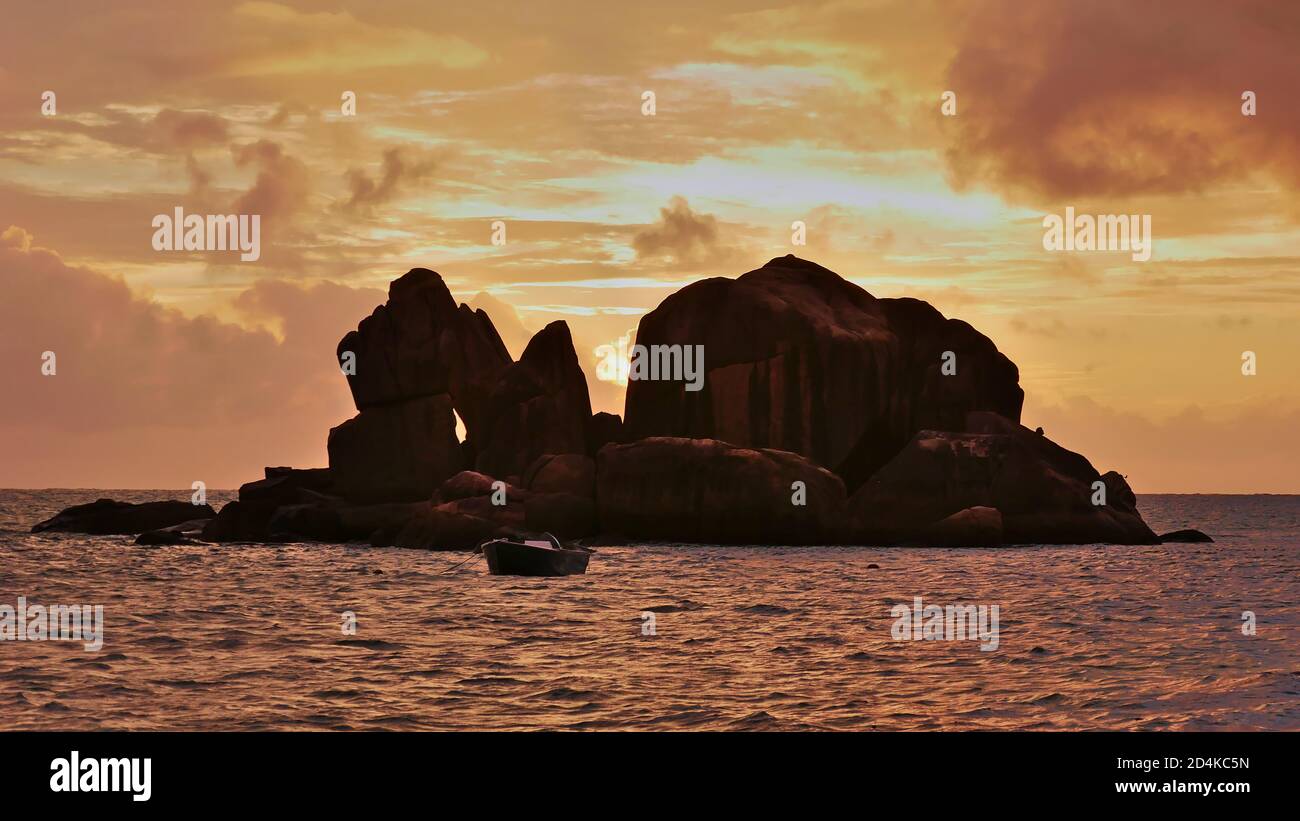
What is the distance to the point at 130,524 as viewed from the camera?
291ft

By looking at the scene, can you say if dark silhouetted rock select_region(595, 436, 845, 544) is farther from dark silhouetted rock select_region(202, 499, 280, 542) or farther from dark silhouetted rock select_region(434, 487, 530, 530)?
dark silhouetted rock select_region(202, 499, 280, 542)

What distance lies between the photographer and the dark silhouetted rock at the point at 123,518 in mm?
88812

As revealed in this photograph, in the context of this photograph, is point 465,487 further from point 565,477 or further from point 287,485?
point 287,485

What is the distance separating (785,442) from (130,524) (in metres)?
44.2

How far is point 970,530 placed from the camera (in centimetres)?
6881

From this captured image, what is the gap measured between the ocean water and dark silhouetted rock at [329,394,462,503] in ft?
88.1

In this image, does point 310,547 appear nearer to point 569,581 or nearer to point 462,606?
point 569,581

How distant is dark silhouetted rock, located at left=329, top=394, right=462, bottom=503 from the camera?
78312mm

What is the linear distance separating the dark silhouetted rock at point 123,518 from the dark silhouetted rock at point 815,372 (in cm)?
3129

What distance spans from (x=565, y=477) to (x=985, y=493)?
2248cm

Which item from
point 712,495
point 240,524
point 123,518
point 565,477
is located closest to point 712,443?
point 712,495

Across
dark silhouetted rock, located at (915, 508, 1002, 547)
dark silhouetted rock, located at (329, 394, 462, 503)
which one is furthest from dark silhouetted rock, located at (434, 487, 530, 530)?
dark silhouetted rock, located at (915, 508, 1002, 547)
